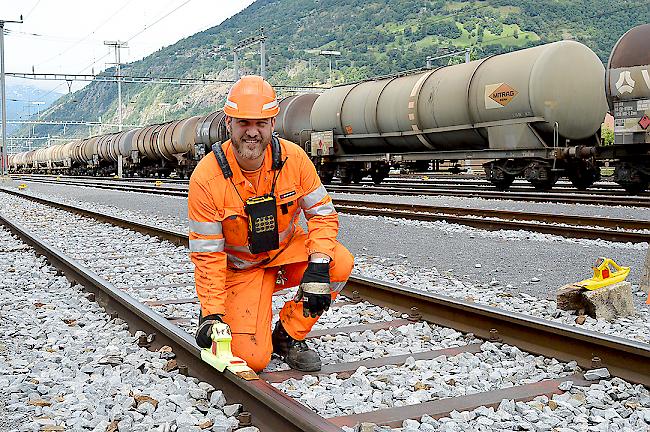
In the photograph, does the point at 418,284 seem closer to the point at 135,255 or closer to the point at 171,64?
the point at 135,255

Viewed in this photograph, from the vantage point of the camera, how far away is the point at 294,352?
398 centimetres

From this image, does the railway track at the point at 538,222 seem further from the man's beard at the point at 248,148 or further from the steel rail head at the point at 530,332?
the man's beard at the point at 248,148

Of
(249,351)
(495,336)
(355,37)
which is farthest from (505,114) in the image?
(355,37)

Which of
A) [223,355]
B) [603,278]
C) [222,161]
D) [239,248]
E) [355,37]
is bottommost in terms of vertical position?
[223,355]

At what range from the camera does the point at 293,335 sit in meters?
4.09

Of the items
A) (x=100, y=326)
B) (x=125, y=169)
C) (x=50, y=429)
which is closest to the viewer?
(x=50, y=429)

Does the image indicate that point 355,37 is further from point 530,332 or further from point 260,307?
point 260,307

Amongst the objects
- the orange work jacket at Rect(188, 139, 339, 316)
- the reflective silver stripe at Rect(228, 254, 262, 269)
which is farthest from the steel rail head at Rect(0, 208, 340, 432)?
the reflective silver stripe at Rect(228, 254, 262, 269)

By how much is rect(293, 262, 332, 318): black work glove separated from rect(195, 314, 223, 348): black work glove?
45 centimetres

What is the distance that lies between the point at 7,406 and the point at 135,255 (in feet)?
17.5

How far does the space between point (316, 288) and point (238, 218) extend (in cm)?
55

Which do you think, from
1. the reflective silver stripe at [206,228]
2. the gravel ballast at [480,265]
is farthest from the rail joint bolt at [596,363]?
the reflective silver stripe at [206,228]

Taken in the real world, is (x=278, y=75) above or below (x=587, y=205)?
above

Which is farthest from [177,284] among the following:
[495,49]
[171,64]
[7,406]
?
[171,64]
